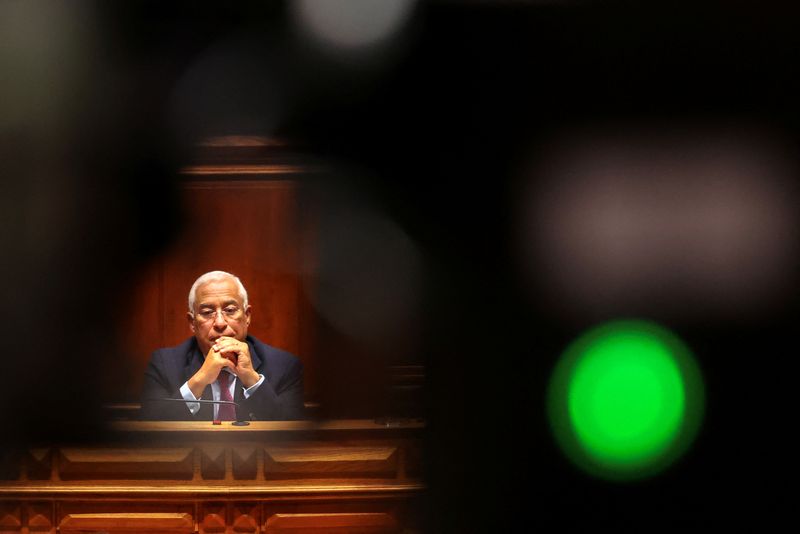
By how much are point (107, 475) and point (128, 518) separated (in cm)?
25

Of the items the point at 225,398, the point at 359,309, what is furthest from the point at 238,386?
the point at 359,309

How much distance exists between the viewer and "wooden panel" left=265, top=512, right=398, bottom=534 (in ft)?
12.3

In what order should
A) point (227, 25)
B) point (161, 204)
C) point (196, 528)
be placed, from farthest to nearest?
point (161, 204) → point (227, 25) → point (196, 528)

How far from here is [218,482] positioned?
377 centimetres

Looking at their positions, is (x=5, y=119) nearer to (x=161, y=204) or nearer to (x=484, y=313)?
(x=161, y=204)

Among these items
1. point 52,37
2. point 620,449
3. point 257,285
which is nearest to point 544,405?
point 620,449

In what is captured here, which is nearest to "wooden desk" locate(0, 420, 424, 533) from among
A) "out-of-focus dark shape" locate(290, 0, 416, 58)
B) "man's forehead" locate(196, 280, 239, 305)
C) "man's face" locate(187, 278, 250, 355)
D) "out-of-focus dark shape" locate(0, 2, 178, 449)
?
"out-of-focus dark shape" locate(0, 2, 178, 449)

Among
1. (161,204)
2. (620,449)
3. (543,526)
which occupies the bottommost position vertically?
(543,526)

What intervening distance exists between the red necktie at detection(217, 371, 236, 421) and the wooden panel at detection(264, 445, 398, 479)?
53cm

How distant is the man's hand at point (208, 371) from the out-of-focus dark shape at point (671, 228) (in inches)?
78.5

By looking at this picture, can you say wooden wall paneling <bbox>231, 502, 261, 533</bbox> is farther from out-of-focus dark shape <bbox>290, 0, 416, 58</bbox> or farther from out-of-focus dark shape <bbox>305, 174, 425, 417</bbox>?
out-of-focus dark shape <bbox>290, 0, 416, 58</bbox>

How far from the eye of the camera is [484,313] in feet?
10.6

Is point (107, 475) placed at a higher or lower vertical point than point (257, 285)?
lower

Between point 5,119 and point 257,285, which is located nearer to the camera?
point 5,119
